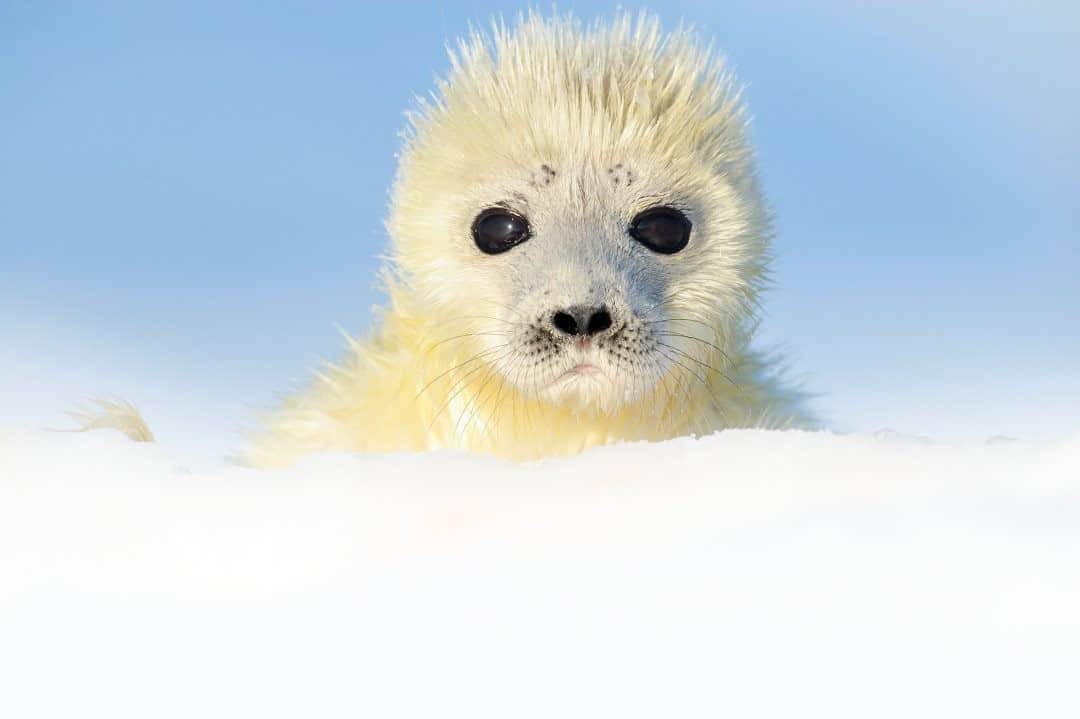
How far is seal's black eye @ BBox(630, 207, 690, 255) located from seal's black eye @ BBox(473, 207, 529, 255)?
291 mm

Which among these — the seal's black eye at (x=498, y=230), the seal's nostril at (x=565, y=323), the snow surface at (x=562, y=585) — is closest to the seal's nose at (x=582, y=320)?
the seal's nostril at (x=565, y=323)

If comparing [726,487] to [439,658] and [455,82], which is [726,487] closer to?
[439,658]

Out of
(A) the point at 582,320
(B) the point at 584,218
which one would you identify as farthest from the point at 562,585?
(B) the point at 584,218

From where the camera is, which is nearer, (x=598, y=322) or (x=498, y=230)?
(x=598, y=322)

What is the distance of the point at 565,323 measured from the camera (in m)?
2.77

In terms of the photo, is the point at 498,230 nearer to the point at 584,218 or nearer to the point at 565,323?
the point at 584,218

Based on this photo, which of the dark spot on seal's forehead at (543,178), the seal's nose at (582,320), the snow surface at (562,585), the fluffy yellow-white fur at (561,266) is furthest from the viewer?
the dark spot on seal's forehead at (543,178)

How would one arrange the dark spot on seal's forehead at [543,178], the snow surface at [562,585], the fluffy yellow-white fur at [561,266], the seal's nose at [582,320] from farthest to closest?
the dark spot on seal's forehead at [543,178] → the fluffy yellow-white fur at [561,266] → the seal's nose at [582,320] → the snow surface at [562,585]

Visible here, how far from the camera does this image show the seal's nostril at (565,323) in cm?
276

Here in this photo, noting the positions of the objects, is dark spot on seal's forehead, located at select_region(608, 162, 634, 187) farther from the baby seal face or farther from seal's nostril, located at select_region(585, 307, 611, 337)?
seal's nostril, located at select_region(585, 307, 611, 337)

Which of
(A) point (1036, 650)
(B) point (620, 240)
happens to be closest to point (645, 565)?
(A) point (1036, 650)

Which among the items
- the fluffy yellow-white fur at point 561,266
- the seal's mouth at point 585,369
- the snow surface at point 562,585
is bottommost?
the snow surface at point 562,585

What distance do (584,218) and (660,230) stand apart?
224mm

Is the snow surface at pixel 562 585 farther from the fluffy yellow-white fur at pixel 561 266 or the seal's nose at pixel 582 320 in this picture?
the fluffy yellow-white fur at pixel 561 266
